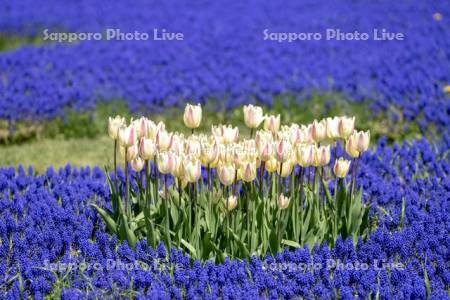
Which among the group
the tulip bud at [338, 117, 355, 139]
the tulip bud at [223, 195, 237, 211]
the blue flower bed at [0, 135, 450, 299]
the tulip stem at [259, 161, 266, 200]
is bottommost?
the blue flower bed at [0, 135, 450, 299]

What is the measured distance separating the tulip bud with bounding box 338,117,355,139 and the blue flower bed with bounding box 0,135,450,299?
2.57 ft

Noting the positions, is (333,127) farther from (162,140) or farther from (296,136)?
(162,140)

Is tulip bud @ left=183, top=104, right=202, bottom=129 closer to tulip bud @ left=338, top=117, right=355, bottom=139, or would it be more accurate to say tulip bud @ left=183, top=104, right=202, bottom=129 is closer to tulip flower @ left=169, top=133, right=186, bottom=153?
tulip flower @ left=169, top=133, right=186, bottom=153

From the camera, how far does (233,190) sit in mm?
5582

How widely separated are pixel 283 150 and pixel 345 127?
617 mm

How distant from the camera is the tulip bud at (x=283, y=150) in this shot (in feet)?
17.0

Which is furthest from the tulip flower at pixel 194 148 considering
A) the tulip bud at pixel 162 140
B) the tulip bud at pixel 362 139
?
the tulip bud at pixel 362 139

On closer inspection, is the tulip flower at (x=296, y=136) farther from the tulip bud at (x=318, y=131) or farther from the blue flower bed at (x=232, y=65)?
the blue flower bed at (x=232, y=65)

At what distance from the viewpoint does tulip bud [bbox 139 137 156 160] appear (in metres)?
5.21

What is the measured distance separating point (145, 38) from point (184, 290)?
1001 cm

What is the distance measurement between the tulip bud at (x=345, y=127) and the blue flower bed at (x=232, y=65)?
3.98m

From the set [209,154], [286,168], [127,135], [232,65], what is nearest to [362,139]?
[286,168]

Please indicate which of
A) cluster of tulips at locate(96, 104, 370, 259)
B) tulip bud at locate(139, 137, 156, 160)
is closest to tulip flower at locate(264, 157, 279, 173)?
cluster of tulips at locate(96, 104, 370, 259)

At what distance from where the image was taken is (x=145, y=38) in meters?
14.4
